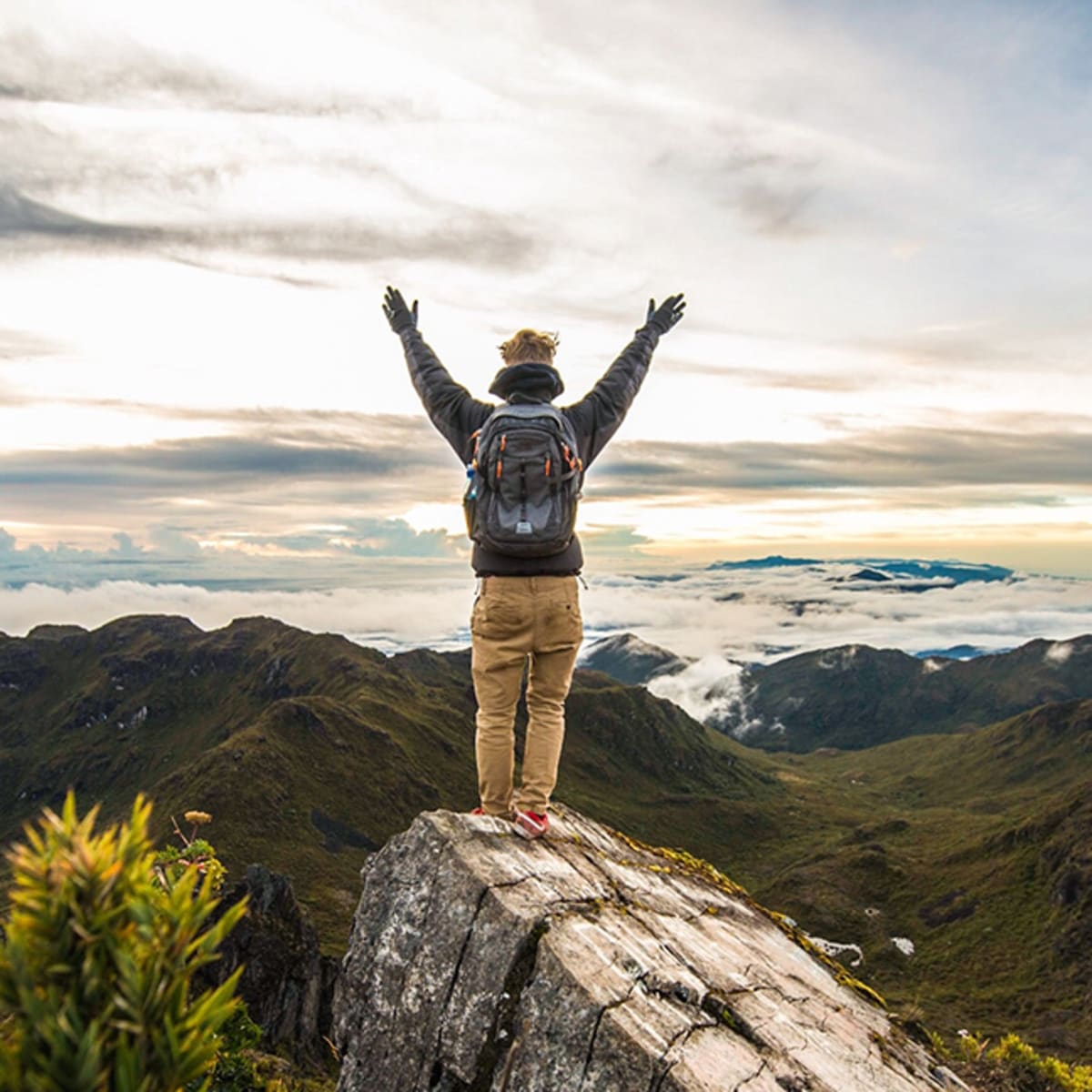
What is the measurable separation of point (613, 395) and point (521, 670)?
164 inches

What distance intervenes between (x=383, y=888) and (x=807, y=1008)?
18.5 feet

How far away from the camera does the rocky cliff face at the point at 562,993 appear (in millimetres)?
7773

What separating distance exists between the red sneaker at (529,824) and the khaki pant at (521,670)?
0.11m

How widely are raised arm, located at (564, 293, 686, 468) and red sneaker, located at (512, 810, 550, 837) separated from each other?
5222 mm

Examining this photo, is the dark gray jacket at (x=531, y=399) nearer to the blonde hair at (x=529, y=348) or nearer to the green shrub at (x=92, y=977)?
the blonde hair at (x=529, y=348)

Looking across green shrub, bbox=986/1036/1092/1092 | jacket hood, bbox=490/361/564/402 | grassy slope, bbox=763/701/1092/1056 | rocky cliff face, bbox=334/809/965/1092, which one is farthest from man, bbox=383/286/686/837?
grassy slope, bbox=763/701/1092/1056

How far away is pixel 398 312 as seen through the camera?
478 inches

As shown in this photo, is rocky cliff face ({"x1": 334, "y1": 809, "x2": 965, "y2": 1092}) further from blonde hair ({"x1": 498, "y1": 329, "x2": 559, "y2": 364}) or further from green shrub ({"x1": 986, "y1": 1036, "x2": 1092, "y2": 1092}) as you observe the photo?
blonde hair ({"x1": 498, "y1": 329, "x2": 559, "y2": 364})

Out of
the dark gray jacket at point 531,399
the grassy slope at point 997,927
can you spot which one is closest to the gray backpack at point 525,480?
the dark gray jacket at point 531,399

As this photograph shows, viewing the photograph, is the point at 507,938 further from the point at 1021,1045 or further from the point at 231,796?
the point at 231,796

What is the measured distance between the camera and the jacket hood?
10.8 metres

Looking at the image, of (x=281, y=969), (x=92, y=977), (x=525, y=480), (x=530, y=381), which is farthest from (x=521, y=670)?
(x=281, y=969)

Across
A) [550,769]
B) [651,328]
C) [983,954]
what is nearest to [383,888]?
[550,769]

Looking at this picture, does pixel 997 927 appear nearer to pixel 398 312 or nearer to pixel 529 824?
pixel 529 824
